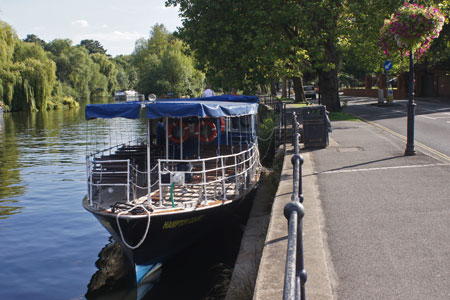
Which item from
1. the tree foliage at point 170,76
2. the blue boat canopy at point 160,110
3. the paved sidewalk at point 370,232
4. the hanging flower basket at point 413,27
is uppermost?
the tree foliage at point 170,76

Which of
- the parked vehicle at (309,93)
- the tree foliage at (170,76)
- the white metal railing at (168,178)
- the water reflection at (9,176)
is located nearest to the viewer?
the white metal railing at (168,178)

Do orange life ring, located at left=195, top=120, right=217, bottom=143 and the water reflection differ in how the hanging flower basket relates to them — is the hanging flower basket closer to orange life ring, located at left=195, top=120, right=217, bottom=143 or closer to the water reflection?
orange life ring, located at left=195, top=120, right=217, bottom=143

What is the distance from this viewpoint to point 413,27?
12.0 metres

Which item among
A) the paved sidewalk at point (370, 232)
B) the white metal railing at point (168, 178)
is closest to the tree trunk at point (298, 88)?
the white metal railing at point (168, 178)

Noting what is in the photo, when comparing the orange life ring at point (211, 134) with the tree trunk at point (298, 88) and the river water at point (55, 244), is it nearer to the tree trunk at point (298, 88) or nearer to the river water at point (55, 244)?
the river water at point (55, 244)

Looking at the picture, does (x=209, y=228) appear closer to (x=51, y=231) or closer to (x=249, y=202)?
(x=249, y=202)

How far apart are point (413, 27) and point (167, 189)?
7.17m

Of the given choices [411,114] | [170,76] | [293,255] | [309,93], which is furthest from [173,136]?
[170,76]

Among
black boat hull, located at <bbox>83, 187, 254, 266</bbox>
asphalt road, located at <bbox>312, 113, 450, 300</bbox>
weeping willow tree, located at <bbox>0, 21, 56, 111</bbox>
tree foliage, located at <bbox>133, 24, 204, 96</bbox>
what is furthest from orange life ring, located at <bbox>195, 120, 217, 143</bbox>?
tree foliage, located at <bbox>133, 24, 204, 96</bbox>

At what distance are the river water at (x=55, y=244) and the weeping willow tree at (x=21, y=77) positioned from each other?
115 ft

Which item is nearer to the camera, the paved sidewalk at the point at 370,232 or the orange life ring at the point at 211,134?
the paved sidewalk at the point at 370,232

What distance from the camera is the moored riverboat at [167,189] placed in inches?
389

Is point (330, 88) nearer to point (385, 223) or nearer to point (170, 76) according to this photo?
point (385, 223)

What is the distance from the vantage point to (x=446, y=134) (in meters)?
18.0
